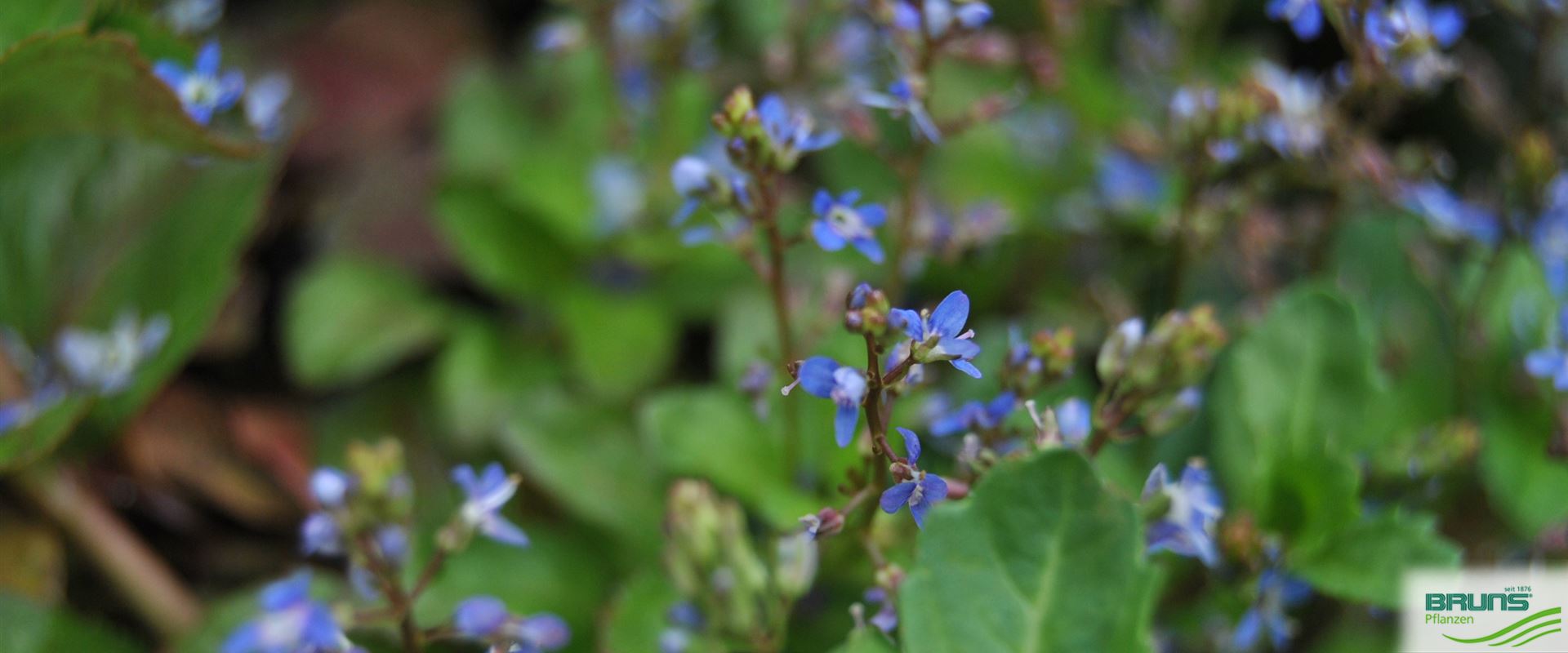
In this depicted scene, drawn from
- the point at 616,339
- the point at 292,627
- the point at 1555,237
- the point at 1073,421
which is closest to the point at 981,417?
Result: the point at 1073,421

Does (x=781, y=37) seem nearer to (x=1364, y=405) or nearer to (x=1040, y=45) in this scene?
(x=1040, y=45)

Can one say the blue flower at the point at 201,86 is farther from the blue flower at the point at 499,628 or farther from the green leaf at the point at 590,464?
the blue flower at the point at 499,628

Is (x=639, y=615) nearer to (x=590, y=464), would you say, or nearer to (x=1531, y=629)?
(x=590, y=464)

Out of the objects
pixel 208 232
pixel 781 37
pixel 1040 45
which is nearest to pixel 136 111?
pixel 208 232

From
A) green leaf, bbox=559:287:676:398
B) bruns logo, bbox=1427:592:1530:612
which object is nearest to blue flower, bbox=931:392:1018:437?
bruns logo, bbox=1427:592:1530:612

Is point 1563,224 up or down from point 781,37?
down

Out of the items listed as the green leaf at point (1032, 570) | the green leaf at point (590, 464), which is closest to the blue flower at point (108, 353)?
the green leaf at point (590, 464)
